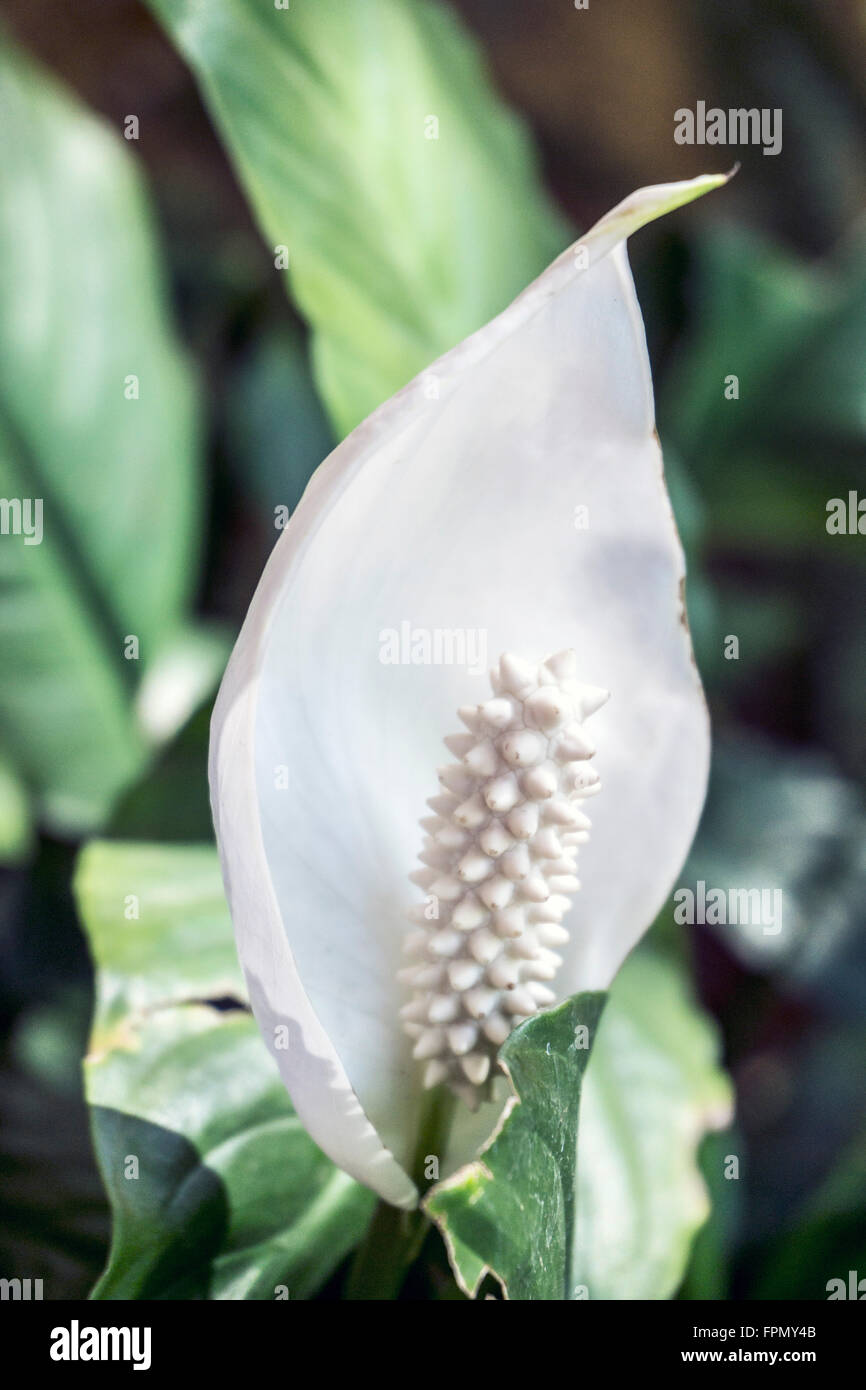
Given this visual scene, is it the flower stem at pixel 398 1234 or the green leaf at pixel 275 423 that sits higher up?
the green leaf at pixel 275 423

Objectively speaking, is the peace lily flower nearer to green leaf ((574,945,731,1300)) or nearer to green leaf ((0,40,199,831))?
green leaf ((574,945,731,1300))

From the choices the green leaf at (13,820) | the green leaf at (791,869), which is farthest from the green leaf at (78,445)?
the green leaf at (791,869)

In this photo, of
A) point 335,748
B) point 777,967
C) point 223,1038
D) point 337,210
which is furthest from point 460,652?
point 777,967

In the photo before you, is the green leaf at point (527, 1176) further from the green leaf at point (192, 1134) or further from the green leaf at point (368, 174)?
the green leaf at point (368, 174)

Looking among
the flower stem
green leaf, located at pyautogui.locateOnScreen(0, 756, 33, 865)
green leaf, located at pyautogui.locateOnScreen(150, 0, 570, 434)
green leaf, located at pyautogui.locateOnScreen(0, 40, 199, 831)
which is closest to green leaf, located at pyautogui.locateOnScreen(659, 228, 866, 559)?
green leaf, located at pyautogui.locateOnScreen(150, 0, 570, 434)

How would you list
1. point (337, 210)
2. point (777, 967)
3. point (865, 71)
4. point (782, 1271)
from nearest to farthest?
point (337, 210) < point (782, 1271) < point (777, 967) < point (865, 71)
